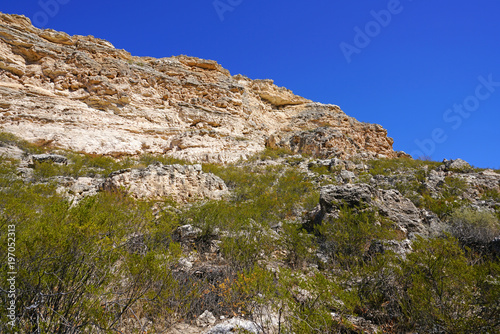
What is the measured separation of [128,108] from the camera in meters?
20.2

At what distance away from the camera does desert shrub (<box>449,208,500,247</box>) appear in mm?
5344

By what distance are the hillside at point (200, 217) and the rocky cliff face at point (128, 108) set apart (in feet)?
0.50

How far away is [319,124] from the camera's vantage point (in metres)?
28.3

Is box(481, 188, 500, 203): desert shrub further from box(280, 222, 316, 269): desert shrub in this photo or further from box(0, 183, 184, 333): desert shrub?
box(0, 183, 184, 333): desert shrub

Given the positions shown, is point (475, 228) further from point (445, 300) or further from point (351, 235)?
point (445, 300)

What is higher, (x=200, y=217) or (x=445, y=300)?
(x=200, y=217)

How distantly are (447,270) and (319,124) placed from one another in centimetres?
Result: 2693

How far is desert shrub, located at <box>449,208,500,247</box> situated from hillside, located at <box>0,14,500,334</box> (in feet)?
0.12

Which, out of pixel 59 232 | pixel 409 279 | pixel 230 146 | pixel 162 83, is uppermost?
pixel 162 83

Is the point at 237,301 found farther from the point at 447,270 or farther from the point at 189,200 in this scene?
the point at 189,200

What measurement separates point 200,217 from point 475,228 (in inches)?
269

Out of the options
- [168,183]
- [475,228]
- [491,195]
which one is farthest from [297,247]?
[491,195]

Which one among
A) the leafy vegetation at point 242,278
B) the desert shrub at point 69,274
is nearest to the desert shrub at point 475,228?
the leafy vegetation at point 242,278

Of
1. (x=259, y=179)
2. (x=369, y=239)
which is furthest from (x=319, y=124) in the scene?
(x=369, y=239)
